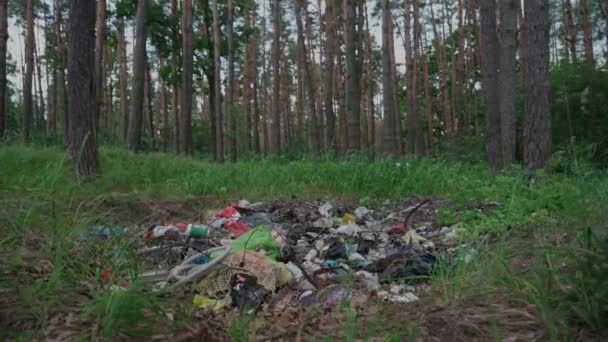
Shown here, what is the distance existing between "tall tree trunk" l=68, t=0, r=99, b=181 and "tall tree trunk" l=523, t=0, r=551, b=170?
5587 millimetres

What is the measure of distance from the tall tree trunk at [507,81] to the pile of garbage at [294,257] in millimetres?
5300

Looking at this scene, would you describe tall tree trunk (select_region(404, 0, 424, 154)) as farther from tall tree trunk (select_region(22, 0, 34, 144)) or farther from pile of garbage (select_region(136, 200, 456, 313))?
pile of garbage (select_region(136, 200, 456, 313))

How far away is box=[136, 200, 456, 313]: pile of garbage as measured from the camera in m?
2.17

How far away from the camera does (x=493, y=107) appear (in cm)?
863

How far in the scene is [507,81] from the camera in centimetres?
927

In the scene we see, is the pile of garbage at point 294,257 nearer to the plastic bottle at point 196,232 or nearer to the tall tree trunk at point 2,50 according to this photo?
the plastic bottle at point 196,232

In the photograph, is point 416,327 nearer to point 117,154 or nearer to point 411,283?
point 411,283

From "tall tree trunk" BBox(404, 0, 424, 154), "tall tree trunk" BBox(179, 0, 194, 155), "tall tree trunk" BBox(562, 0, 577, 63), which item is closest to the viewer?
"tall tree trunk" BBox(179, 0, 194, 155)

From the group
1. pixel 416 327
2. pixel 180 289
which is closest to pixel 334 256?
pixel 180 289

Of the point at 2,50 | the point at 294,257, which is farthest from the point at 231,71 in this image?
the point at 294,257

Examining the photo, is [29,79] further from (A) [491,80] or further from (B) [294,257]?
(B) [294,257]

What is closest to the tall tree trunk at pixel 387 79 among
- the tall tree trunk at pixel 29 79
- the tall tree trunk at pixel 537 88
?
the tall tree trunk at pixel 537 88

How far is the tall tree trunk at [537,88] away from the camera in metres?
5.81

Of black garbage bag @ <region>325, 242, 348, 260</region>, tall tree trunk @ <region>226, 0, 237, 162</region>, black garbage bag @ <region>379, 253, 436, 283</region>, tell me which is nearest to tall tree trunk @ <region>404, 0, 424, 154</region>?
tall tree trunk @ <region>226, 0, 237, 162</region>
